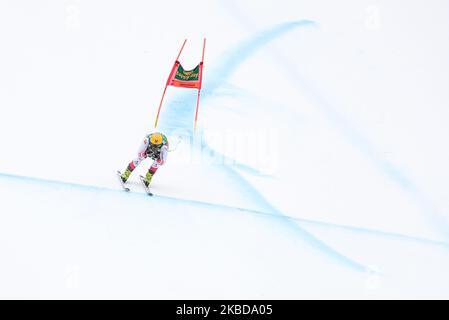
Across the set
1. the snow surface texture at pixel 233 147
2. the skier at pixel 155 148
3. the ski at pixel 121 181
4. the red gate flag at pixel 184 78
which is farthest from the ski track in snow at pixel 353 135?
the ski at pixel 121 181

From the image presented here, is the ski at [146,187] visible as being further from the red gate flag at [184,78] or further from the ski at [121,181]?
the red gate flag at [184,78]

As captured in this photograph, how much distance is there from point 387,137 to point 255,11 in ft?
8.82

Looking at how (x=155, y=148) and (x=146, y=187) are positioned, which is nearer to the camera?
(x=155, y=148)

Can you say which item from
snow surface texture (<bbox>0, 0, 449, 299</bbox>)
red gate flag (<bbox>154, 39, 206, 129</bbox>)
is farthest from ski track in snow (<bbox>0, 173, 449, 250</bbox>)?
red gate flag (<bbox>154, 39, 206, 129</bbox>)

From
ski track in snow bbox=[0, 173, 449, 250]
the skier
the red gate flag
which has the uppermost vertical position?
the red gate flag

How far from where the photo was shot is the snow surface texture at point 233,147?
4602 mm

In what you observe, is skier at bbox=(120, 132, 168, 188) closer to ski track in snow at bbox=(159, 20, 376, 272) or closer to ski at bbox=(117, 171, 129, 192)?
ski at bbox=(117, 171, 129, 192)

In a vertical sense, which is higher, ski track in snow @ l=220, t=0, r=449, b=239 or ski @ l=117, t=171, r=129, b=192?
ski track in snow @ l=220, t=0, r=449, b=239

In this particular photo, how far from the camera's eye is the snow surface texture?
181 inches

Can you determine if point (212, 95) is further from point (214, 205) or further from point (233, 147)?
point (214, 205)

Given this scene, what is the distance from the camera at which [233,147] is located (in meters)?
6.78

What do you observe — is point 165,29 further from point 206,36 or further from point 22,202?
point 22,202

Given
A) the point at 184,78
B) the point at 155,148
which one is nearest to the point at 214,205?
the point at 155,148

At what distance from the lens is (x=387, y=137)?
23.6 feet
